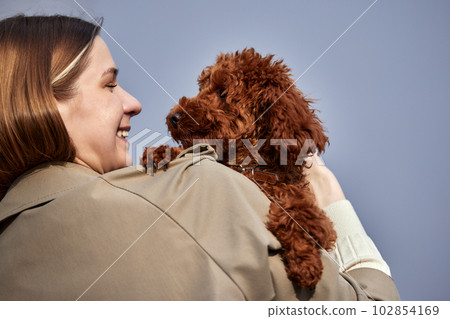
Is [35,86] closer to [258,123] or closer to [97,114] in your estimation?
[97,114]

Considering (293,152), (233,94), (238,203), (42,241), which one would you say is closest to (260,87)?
A: (233,94)

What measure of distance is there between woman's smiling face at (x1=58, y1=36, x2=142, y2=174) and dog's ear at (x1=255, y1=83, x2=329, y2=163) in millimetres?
415

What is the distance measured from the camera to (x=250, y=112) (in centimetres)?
114

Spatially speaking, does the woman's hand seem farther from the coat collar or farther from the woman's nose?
the coat collar

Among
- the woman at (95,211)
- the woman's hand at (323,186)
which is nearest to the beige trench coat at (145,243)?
the woman at (95,211)

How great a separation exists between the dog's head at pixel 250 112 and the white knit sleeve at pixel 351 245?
332mm

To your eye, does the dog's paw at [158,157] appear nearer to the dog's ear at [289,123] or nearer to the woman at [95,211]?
the woman at [95,211]

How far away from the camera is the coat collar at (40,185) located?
0.86m
